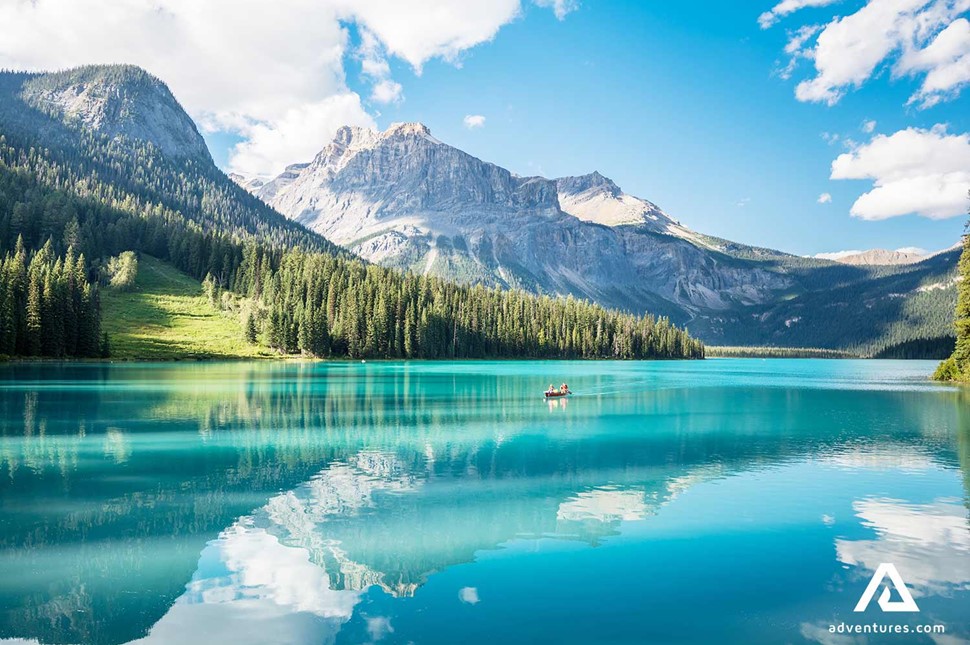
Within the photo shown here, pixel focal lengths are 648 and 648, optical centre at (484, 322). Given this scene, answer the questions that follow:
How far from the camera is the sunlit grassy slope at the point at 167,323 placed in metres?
127

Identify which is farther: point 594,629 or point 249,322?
point 249,322

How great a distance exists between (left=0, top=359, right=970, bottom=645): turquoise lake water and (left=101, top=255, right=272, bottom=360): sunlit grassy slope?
90.6m

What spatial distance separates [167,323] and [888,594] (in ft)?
512

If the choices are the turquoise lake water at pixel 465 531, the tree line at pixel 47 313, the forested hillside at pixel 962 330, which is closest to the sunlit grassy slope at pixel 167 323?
the tree line at pixel 47 313

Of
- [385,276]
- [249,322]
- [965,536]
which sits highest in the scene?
[385,276]

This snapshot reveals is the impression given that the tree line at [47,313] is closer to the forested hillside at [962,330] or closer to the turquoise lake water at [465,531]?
the turquoise lake water at [465,531]

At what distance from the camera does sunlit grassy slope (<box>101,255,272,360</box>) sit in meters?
127

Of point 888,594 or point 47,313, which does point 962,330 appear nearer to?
point 888,594

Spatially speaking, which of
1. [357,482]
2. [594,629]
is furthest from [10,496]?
[594,629]

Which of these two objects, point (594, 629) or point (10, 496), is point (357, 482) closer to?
point (10, 496)

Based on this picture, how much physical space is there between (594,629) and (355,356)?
453 ft

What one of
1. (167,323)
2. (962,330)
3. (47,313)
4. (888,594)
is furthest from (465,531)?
(167,323)

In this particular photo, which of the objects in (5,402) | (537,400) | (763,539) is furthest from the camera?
(537,400)

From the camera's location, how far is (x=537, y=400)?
206 feet
